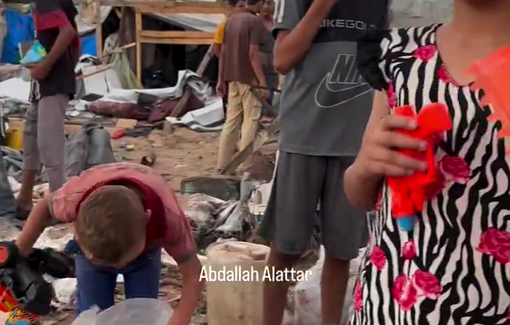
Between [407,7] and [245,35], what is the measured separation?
3.11m

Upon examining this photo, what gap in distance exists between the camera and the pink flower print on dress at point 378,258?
1.63 m

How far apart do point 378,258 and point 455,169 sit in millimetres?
256

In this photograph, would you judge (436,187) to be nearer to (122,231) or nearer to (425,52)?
(425,52)

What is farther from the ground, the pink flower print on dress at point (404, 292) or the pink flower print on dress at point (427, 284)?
the pink flower print on dress at point (427, 284)

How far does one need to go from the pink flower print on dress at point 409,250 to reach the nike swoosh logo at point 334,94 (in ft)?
4.56

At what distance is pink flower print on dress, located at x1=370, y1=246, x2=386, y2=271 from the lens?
1.63 m

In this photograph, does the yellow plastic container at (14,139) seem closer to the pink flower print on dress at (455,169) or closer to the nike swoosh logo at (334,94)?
the nike swoosh logo at (334,94)

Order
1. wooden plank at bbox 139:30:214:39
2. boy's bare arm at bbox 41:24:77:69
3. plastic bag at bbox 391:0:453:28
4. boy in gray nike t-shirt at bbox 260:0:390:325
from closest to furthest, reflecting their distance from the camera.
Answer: boy in gray nike t-shirt at bbox 260:0:390:325 < plastic bag at bbox 391:0:453:28 < boy's bare arm at bbox 41:24:77:69 < wooden plank at bbox 139:30:214:39

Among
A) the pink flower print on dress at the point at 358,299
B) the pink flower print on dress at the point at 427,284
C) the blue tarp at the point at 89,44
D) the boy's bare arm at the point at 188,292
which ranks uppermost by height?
the pink flower print on dress at the point at 427,284

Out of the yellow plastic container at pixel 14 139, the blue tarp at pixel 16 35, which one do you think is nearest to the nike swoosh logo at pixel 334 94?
the yellow plastic container at pixel 14 139

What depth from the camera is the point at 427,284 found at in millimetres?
1555

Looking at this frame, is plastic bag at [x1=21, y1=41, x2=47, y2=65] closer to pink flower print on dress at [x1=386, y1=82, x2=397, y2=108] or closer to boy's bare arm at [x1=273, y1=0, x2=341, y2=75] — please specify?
boy's bare arm at [x1=273, y1=0, x2=341, y2=75]

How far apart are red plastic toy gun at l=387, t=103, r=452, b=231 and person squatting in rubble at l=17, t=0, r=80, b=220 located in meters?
3.76

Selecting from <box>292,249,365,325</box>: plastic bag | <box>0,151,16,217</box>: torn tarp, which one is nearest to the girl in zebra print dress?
<box>292,249,365,325</box>: plastic bag
